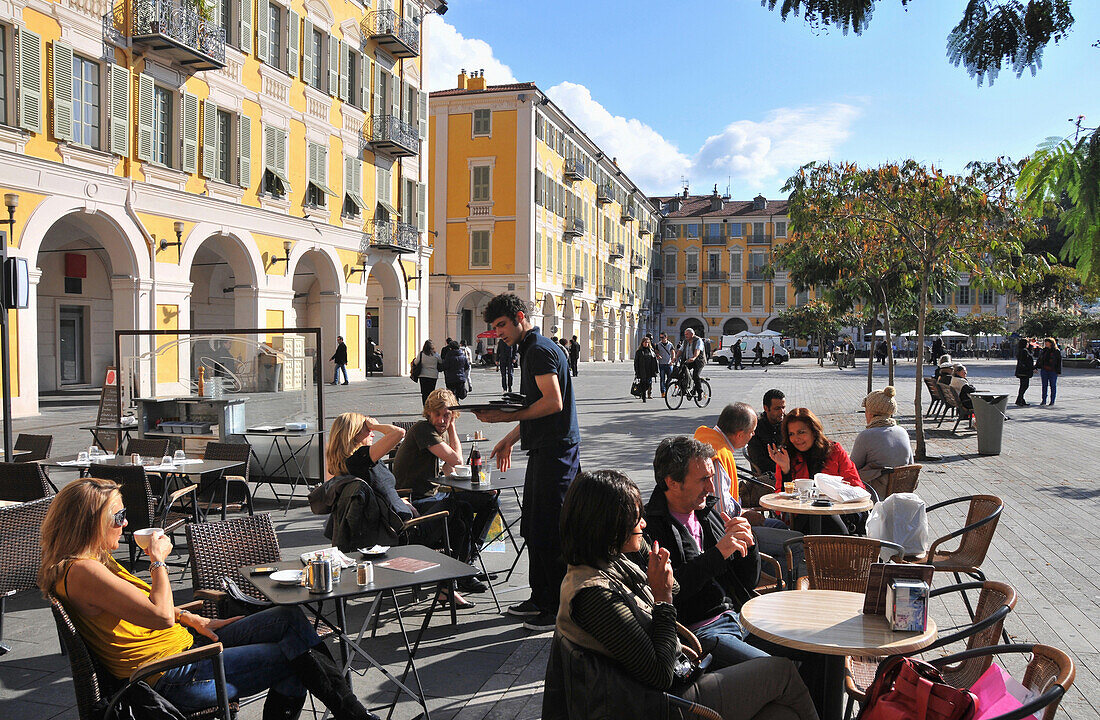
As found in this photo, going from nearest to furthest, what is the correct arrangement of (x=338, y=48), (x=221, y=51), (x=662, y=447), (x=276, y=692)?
(x=276, y=692)
(x=662, y=447)
(x=221, y=51)
(x=338, y=48)

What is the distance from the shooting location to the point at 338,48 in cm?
2583

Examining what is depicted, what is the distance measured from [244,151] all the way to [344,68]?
5923mm

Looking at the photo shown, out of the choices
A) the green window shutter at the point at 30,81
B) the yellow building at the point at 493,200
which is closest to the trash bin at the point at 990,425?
the green window shutter at the point at 30,81

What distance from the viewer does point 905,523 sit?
4.85 metres

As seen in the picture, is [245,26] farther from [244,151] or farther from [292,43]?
[244,151]

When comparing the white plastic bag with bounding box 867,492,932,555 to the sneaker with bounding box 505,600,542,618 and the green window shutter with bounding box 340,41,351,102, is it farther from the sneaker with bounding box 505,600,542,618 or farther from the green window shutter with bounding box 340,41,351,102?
the green window shutter with bounding box 340,41,351,102

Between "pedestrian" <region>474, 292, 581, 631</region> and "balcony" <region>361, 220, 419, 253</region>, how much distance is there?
78.5 feet

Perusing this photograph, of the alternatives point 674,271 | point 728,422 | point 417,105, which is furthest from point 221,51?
point 674,271

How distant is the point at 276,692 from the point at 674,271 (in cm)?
7926

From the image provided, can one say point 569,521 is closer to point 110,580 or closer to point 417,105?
point 110,580

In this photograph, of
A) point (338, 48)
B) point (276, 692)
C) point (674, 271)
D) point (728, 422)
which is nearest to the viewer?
point (276, 692)

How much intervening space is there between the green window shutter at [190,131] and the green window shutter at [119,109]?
166cm

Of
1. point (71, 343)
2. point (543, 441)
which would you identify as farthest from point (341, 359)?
point (543, 441)

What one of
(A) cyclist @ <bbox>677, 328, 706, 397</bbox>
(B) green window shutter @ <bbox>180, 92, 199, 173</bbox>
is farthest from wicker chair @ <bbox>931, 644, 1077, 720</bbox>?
(B) green window shutter @ <bbox>180, 92, 199, 173</bbox>
